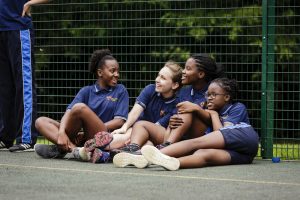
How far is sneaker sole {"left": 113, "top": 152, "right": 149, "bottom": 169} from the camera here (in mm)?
7461

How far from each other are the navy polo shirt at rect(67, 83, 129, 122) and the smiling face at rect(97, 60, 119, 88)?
0.18ft

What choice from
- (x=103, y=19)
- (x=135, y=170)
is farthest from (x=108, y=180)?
(x=103, y=19)

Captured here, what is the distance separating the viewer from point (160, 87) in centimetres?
841

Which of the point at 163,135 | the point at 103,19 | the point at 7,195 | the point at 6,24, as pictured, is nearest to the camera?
the point at 7,195

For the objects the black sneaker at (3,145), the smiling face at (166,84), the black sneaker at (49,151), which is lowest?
the black sneaker at (3,145)

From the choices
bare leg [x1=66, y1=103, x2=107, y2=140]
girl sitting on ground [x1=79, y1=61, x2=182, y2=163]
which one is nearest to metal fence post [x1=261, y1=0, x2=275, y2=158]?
girl sitting on ground [x1=79, y1=61, x2=182, y2=163]

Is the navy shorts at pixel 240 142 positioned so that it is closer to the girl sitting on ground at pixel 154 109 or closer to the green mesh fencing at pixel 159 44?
the girl sitting on ground at pixel 154 109

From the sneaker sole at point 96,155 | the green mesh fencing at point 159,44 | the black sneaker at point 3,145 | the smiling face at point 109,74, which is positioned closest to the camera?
the sneaker sole at point 96,155

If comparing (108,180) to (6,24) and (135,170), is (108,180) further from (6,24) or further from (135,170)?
(6,24)

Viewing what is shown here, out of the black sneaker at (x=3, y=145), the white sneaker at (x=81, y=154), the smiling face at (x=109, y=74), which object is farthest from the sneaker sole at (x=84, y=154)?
the black sneaker at (x=3, y=145)

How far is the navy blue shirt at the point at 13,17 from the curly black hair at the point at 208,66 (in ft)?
5.93

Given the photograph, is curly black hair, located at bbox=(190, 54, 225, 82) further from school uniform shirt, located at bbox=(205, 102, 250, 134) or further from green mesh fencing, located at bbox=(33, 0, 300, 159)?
green mesh fencing, located at bbox=(33, 0, 300, 159)

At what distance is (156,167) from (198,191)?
5.29 ft

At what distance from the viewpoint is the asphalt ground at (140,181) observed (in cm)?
579
